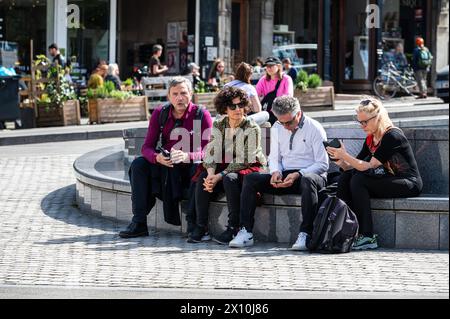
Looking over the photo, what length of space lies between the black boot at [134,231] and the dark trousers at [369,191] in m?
1.91

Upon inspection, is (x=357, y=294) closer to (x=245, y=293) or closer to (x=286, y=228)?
(x=245, y=293)

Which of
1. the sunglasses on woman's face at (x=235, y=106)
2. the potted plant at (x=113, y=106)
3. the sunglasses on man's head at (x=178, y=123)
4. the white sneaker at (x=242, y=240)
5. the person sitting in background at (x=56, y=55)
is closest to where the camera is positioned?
the white sneaker at (x=242, y=240)

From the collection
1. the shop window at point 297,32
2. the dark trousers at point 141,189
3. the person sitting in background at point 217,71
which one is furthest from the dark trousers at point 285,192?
the shop window at point 297,32

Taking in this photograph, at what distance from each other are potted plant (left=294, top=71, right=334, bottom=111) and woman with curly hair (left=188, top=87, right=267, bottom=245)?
14.1 meters

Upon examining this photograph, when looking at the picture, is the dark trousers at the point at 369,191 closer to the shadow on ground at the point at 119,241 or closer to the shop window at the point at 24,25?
the shadow on ground at the point at 119,241

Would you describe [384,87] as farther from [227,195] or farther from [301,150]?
[227,195]

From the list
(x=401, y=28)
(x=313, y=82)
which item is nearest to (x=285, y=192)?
(x=313, y=82)

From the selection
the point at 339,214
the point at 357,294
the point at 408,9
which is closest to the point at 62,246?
the point at 339,214

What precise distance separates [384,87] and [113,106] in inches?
348

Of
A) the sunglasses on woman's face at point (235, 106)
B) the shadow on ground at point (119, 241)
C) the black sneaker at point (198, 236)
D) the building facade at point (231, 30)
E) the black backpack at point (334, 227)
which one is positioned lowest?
the shadow on ground at point (119, 241)

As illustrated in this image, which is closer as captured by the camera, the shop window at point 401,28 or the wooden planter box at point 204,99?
the wooden planter box at point 204,99

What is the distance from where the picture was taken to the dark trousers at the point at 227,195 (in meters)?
9.68

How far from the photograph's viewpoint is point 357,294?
749cm

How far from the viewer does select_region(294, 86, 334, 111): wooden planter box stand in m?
24.0
